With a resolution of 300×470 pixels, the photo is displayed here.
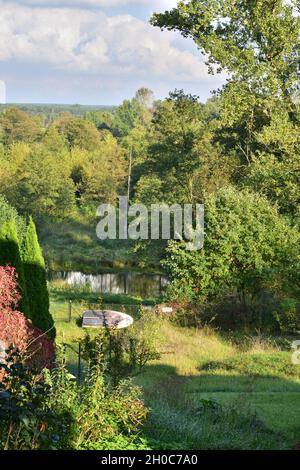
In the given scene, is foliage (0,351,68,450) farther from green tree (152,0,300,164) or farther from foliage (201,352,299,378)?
green tree (152,0,300,164)

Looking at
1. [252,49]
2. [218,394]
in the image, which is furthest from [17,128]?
[218,394]

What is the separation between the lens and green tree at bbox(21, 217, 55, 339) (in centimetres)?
1516

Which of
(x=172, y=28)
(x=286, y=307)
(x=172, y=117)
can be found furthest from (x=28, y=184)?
(x=286, y=307)

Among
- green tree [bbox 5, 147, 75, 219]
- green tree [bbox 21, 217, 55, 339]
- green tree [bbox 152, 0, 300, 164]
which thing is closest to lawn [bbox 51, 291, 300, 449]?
green tree [bbox 21, 217, 55, 339]

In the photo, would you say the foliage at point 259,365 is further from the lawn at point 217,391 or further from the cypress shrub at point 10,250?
the cypress shrub at point 10,250

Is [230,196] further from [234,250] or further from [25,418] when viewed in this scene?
[25,418]

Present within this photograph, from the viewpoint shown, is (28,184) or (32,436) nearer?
(32,436)

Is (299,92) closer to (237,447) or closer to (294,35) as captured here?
(294,35)

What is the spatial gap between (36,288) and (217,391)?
560cm

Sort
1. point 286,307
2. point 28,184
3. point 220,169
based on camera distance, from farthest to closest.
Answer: point 28,184
point 220,169
point 286,307

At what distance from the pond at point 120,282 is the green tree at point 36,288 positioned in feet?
46.9

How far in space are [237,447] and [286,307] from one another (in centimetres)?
1104

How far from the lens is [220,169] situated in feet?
108
